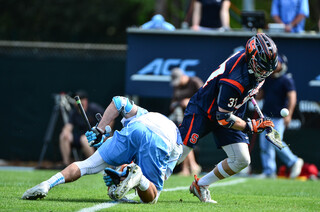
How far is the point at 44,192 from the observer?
20.9 ft

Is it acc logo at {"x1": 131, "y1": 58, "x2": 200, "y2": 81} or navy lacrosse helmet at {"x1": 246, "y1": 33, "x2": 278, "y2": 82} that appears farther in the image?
acc logo at {"x1": 131, "y1": 58, "x2": 200, "y2": 81}

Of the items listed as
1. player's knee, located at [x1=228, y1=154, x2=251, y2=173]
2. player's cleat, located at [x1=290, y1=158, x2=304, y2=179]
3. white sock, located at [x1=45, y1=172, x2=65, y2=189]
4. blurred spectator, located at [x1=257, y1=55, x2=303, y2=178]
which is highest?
white sock, located at [x1=45, y1=172, x2=65, y2=189]

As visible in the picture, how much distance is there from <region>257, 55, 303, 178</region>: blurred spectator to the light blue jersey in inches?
238

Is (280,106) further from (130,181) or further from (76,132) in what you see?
(130,181)

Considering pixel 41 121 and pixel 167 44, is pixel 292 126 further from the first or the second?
pixel 41 121

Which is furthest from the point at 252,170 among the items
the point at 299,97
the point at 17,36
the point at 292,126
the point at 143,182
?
the point at 143,182

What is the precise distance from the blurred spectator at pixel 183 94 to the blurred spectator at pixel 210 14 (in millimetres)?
1279

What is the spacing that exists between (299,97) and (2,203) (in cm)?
810

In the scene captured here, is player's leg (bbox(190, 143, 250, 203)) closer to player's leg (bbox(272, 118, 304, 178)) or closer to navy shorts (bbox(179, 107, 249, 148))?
navy shorts (bbox(179, 107, 249, 148))

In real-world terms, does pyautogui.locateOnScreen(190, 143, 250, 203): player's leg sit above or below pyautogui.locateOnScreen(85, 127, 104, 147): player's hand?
below

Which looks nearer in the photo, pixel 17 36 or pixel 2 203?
pixel 2 203

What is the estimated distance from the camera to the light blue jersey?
21.0 ft

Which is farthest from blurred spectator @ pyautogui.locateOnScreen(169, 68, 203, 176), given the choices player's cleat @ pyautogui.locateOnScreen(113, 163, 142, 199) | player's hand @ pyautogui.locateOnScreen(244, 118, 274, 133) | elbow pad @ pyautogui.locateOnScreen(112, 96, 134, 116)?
player's cleat @ pyautogui.locateOnScreen(113, 163, 142, 199)

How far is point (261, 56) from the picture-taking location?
6922 millimetres
